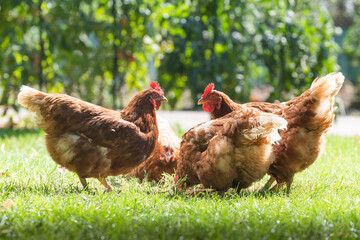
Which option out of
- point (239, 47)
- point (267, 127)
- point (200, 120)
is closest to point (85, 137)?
point (267, 127)

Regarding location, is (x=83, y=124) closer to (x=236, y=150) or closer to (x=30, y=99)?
(x=30, y=99)

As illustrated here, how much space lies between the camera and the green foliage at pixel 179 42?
276 inches

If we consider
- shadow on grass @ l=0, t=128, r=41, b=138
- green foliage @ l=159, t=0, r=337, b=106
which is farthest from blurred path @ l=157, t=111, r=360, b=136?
shadow on grass @ l=0, t=128, r=41, b=138

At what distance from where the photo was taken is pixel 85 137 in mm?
3576

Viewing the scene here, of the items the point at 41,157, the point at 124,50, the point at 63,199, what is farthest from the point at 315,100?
the point at 124,50

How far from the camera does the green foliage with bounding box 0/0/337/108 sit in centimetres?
701

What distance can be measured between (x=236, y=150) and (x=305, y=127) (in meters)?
0.61

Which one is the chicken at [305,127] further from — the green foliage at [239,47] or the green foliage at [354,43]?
the green foliage at [354,43]

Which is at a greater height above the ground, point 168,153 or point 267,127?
point 267,127

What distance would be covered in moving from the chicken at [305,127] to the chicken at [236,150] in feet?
0.53

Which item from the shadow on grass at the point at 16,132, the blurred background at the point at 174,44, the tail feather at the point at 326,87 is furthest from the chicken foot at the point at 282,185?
the shadow on grass at the point at 16,132

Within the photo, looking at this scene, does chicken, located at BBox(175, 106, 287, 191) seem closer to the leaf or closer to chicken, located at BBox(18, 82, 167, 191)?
chicken, located at BBox(18, 82, 167, 191)

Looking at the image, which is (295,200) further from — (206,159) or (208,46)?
(208,46)

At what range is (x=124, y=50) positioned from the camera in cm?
788
